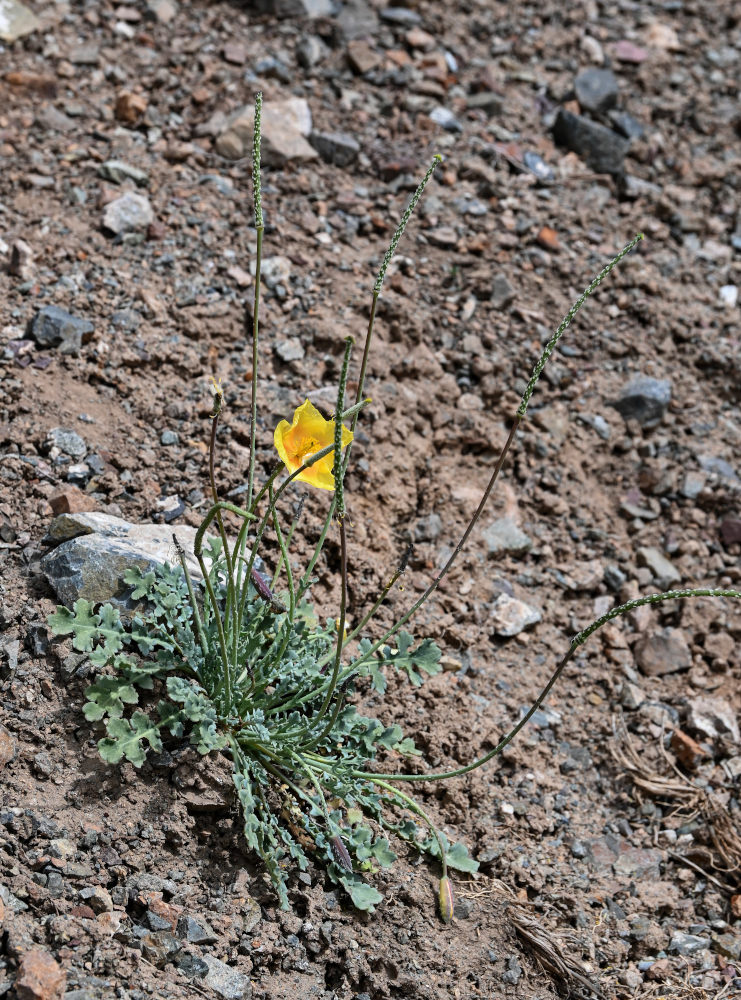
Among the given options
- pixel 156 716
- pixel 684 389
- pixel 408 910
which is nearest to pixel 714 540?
pixel 684 389

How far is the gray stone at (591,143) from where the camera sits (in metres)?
4.58

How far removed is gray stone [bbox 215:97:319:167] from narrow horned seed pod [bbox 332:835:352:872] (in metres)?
2.73

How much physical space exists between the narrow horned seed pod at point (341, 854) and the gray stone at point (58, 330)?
1.75 m

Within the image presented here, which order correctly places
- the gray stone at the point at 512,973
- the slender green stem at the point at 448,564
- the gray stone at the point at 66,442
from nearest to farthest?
the slender green stem at the point at 448,564 < the gray stone at the point at 512,973 < the gray stone at the point at 66,442

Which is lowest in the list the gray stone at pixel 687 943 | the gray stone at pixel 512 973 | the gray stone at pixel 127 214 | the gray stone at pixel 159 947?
the gray stone at pixel 687 943

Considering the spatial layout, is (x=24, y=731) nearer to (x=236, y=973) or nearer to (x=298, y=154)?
(x=236, y=973)

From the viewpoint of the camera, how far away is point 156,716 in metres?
2.35

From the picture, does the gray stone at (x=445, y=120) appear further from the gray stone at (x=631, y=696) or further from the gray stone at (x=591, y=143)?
the gray stone at (x=631, y=696)

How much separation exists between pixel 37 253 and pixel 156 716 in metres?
1.82

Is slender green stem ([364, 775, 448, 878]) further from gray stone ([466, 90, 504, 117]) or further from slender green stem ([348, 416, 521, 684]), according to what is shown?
gray stone ([466, 90, 504, 117])

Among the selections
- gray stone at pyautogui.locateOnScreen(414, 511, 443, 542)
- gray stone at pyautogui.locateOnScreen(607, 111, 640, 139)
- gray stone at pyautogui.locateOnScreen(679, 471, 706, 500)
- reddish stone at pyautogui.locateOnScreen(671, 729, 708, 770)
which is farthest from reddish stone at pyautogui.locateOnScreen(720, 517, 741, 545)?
gray stone at pyautogui.locateOnScreen(607, 111, 640, 139)

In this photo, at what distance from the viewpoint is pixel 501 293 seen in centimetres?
391

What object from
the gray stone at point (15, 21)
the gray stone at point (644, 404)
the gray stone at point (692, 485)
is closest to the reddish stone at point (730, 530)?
the gray stone at point (692, 485)

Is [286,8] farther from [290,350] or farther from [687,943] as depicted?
[687,943]
